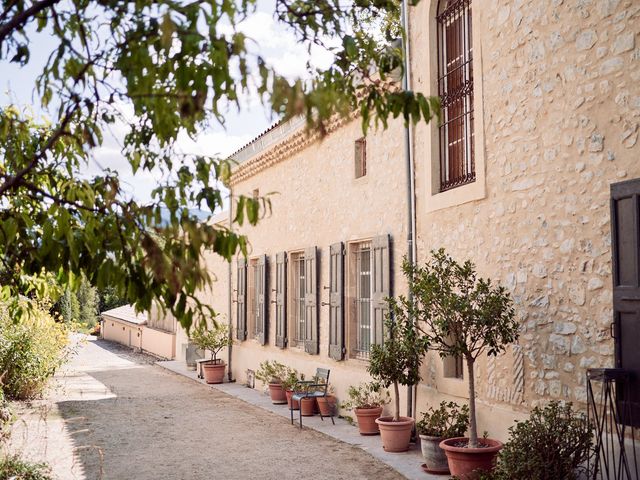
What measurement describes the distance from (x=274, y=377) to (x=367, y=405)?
3667 mm

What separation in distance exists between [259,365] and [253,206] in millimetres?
11994

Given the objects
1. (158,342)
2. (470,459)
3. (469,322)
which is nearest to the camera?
(469,322)

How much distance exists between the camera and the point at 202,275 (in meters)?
2.55

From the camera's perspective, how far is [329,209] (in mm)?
11492

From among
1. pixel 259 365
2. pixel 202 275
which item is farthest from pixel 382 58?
pixel 259 365

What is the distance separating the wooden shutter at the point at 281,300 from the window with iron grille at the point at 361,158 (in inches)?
121

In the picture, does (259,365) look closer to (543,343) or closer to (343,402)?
(343,402)

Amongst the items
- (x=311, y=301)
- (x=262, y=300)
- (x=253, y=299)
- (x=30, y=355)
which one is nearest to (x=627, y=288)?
(x=311, y=301)

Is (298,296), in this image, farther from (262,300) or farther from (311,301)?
(262,300)

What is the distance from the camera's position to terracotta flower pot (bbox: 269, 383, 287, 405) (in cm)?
1232

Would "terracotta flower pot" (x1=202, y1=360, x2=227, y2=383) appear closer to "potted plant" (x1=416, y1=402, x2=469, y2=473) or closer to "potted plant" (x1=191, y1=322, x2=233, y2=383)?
"potted plant" (x1=191, y1=322, x2=233, y2=383)

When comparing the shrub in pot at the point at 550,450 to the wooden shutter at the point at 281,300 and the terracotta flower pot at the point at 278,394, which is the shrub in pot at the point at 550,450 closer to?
the terracotta flower pot at the point at 278,394

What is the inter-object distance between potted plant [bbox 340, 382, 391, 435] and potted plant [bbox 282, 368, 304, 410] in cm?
170

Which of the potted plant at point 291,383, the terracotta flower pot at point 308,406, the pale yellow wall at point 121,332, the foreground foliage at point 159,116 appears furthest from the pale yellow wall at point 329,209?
the pale yellow wall at point 121,332
